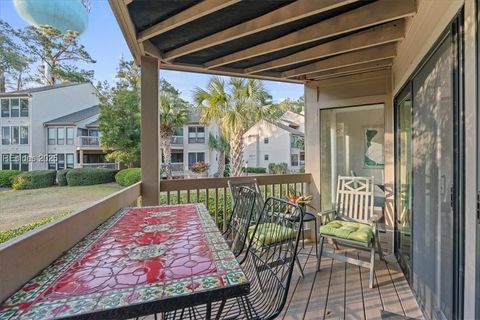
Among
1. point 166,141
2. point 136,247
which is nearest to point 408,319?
point 136,247

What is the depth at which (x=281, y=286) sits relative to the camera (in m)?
Result: 1.31

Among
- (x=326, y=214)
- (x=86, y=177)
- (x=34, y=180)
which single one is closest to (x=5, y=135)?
(x=34, y=180)

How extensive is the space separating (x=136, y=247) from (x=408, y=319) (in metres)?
2.07

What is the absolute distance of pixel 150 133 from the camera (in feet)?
9.47

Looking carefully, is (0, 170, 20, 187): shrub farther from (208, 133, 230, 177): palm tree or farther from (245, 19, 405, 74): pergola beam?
(208, 133, 230, 177): palm tree

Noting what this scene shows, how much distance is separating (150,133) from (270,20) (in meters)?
1.72

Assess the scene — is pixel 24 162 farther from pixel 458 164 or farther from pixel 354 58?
pixel 458 164

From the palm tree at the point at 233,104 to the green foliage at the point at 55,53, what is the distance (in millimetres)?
3542

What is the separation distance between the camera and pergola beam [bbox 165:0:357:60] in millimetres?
1902

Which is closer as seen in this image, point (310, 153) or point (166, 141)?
point (310, 153)

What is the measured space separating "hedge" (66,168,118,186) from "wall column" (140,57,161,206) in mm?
3769

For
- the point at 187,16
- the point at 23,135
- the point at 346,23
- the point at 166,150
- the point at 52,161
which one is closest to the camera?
the point at 187,16

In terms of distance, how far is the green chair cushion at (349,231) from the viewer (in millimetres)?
2598

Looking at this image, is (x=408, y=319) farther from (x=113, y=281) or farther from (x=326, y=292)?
(x=113, y=281)
